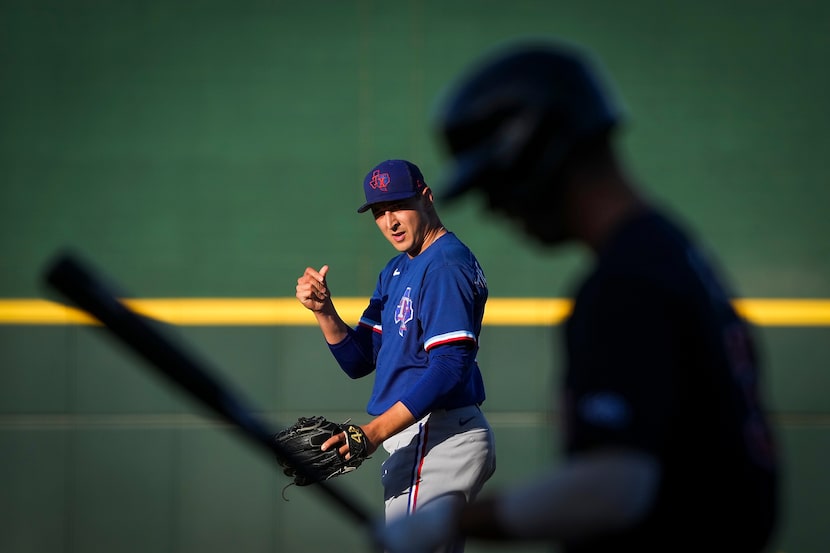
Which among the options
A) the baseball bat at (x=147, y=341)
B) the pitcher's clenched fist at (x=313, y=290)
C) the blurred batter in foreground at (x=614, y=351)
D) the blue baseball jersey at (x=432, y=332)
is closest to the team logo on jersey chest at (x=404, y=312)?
the blue baseball jersey at (x=432, y=332)

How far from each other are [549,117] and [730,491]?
1.85 feet

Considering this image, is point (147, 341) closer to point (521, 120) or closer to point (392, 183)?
point (521, 120)

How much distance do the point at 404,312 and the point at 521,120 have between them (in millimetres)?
2370

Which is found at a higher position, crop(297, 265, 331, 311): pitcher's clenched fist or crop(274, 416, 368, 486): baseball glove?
crop(297, 265, 331, 311): pitcher's clenched fist

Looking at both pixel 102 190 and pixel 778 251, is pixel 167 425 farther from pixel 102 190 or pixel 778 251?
pixel 778 251

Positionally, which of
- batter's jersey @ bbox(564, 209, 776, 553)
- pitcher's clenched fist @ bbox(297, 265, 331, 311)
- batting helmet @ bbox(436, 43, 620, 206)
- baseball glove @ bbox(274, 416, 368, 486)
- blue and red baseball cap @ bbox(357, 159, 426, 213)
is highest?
blue and red baseball cap @ bbox(357, 159, 426, 213)

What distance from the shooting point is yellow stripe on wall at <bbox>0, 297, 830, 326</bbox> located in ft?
19.1

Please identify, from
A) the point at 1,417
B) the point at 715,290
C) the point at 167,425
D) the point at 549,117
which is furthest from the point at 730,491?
the point at 1,417

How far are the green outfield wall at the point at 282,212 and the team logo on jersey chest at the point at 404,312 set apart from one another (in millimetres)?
2001

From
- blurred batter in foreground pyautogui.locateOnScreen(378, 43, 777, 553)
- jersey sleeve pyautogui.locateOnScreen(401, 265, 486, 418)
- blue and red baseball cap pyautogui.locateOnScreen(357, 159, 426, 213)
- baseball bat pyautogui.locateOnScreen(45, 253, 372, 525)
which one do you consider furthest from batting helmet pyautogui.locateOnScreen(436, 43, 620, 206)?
blue and red baseball cap pyautogui.locateOnScreen(357, 159, 426, 213)

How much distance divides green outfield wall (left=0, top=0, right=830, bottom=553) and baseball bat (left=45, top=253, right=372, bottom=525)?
3.76 metres

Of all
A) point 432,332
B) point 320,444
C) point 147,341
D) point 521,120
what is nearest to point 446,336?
point 432,332

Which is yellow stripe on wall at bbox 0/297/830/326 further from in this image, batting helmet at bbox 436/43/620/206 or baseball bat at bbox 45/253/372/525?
batting helmet at bbox 436/43/620/206

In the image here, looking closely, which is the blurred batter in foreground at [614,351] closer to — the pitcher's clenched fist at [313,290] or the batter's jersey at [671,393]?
the batter's jersey at [671,393]
